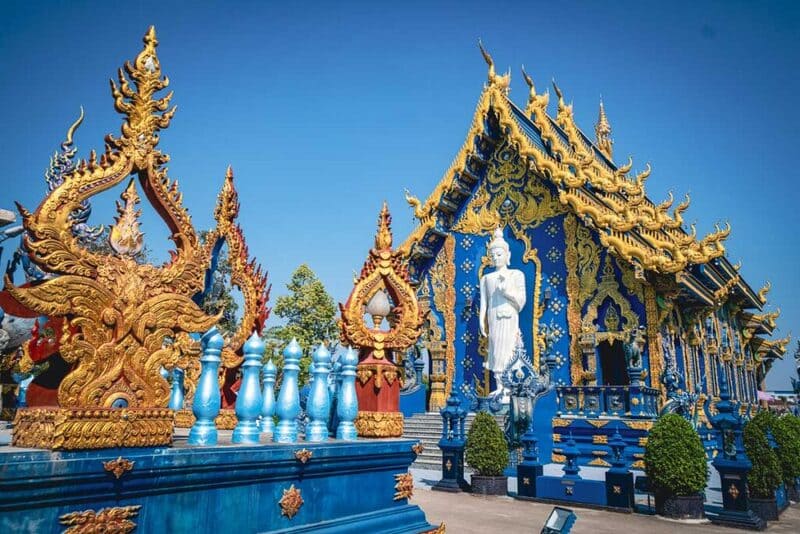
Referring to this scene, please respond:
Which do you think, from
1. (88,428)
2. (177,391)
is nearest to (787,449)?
(177,391)

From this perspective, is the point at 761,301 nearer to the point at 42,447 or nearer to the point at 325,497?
the point at 325,497

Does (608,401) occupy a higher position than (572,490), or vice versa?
(608,401)

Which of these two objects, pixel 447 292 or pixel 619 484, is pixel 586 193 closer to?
pixel 447 292

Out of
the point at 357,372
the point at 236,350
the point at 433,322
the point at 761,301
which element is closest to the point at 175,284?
the point at 357,372

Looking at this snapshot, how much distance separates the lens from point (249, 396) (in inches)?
137

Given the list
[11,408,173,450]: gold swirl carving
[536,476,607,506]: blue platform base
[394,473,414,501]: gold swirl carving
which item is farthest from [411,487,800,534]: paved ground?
[11,408,173,450]: gold swirl carving

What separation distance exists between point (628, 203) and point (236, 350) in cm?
1296

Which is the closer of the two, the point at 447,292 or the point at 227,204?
the point at 227,204

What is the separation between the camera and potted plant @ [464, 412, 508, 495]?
10.0 meters

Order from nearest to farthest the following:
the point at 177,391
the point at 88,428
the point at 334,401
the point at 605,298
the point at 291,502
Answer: the point at 88,428
the point at 291,502
the point at 334,401
the point at 177,391
the point at 605,298

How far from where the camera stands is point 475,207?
20.0m

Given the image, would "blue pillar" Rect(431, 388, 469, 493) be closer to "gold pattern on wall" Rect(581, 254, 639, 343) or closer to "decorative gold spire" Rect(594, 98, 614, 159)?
"gold pattern on wall" Rect(581, 254, 639, 343)

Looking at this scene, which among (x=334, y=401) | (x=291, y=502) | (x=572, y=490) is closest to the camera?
(x=291, y=502)

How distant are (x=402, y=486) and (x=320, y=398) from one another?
3.25 ft
